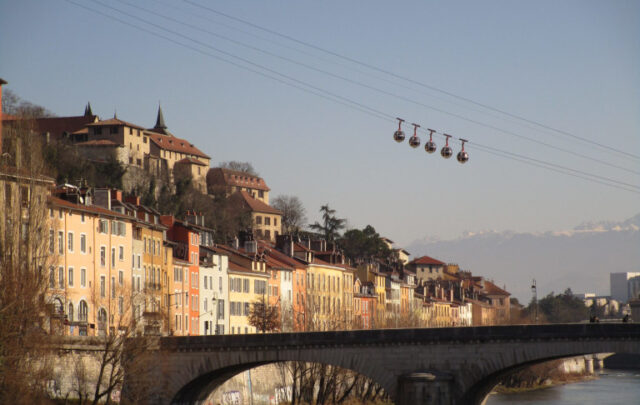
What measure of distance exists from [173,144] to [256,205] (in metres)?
16.7

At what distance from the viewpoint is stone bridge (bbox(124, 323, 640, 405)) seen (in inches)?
2160

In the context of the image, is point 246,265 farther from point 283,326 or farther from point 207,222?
point 207,222

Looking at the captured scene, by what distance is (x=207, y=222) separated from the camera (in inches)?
5527

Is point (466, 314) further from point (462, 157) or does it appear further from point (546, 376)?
point (462, 157)

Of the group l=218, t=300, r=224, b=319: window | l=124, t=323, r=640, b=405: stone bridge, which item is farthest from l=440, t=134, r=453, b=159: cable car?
l=218, t=300, r=224, b=319: window

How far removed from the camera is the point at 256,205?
18338 centimetres

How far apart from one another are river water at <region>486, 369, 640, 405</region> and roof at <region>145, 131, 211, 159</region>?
76251mm

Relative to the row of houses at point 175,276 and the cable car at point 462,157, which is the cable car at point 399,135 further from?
the row of houses at point 175,276

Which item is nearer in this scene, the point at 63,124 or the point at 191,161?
the point at 63,124

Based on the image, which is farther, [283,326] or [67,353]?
[283,326]

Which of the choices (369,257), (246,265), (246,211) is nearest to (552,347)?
(246,265)

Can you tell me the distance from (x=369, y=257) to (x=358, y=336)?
98.2 m

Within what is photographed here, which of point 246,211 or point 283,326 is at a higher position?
point 246,211

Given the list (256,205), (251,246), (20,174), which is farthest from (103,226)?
(256,205)
